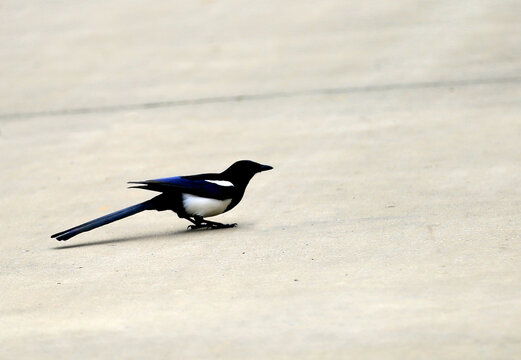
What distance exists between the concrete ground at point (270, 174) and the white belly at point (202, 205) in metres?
0.16

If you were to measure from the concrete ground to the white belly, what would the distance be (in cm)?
16

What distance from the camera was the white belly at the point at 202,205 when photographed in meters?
7.76

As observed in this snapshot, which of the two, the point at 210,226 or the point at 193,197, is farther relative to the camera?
the point at 210,226

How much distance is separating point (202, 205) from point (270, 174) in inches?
76.9

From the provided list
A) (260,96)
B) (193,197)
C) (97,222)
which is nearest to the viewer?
(97,222)

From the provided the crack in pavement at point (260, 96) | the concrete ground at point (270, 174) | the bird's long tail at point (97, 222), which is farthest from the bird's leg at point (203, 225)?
the crack in pavement at point (260, 96)

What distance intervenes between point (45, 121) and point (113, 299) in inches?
280

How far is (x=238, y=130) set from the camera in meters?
11.6

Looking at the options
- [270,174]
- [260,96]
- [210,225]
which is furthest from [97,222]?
[260,96]

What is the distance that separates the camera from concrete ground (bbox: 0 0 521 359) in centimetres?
510

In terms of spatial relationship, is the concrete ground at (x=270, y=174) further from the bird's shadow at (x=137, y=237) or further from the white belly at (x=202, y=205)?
the white belly at (x=202, y=205)

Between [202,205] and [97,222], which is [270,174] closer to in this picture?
[202,205]

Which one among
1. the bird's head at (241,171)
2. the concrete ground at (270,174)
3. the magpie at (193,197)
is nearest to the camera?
the concrete ground at (270,174)

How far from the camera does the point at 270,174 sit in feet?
31.7
